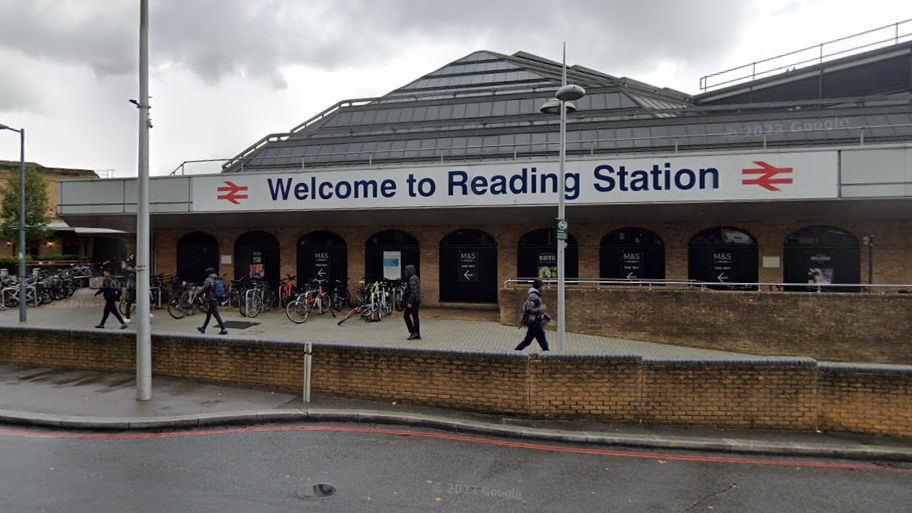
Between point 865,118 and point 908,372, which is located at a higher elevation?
Answer: point 865,118

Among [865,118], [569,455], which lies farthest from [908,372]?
[865,118]

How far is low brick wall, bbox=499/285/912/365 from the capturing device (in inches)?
434

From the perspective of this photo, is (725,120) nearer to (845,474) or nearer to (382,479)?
(845,474)

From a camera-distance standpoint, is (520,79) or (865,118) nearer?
(865,118)

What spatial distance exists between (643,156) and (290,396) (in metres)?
10.4

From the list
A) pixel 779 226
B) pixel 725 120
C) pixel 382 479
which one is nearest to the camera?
pixel 382 479

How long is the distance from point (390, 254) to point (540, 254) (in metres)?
5.38

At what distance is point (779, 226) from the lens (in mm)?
14133

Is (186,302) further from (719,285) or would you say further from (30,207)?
(30,207)

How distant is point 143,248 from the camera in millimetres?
7137

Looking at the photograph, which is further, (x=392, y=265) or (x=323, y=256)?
(x=323, y=256)

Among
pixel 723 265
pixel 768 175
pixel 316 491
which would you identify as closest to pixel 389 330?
pixel 316 491

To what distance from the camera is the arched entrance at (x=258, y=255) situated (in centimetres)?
1722

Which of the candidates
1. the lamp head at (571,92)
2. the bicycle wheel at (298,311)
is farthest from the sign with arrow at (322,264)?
the lamp head at (571,92)
